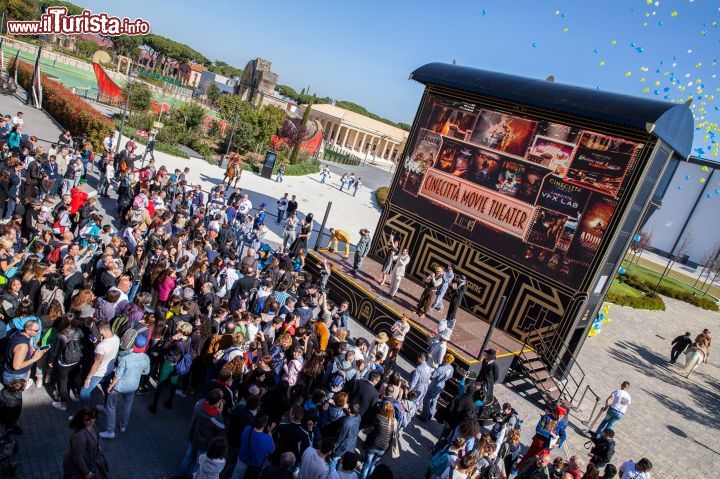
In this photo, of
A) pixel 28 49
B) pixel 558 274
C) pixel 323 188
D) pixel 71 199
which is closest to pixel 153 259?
pixel 71 199

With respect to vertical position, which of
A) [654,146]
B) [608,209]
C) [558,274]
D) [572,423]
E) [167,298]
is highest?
[654,146]

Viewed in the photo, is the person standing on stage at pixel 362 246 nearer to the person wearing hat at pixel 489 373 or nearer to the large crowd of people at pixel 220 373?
the large crowd of people at pixel 220 373

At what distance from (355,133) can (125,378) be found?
79844 mm

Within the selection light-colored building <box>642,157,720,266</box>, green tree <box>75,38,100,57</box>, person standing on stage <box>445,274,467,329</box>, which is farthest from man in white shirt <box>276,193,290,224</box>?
green tree <box>75,38,100,57</box>

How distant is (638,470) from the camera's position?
812 centimetres

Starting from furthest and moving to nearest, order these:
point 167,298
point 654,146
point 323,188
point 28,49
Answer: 1. point 28,49
2. point 323,188
3. point 654,146
4. point 167,298

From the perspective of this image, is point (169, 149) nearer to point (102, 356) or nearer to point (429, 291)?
point (429, 291)

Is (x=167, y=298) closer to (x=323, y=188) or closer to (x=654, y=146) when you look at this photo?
(x=654, y=146)

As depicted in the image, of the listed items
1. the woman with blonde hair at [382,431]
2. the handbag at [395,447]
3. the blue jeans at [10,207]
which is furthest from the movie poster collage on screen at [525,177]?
the blue jeans at [10,207]

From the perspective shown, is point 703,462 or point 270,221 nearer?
point 703,462

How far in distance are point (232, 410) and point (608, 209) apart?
425 inches

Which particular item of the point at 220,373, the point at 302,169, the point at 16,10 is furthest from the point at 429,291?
the point at 16,10

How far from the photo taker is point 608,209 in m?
12.8

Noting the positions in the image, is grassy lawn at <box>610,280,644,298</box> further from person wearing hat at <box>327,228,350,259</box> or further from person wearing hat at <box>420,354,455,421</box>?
person wearing hat at <box>420,354,455,421</box>
